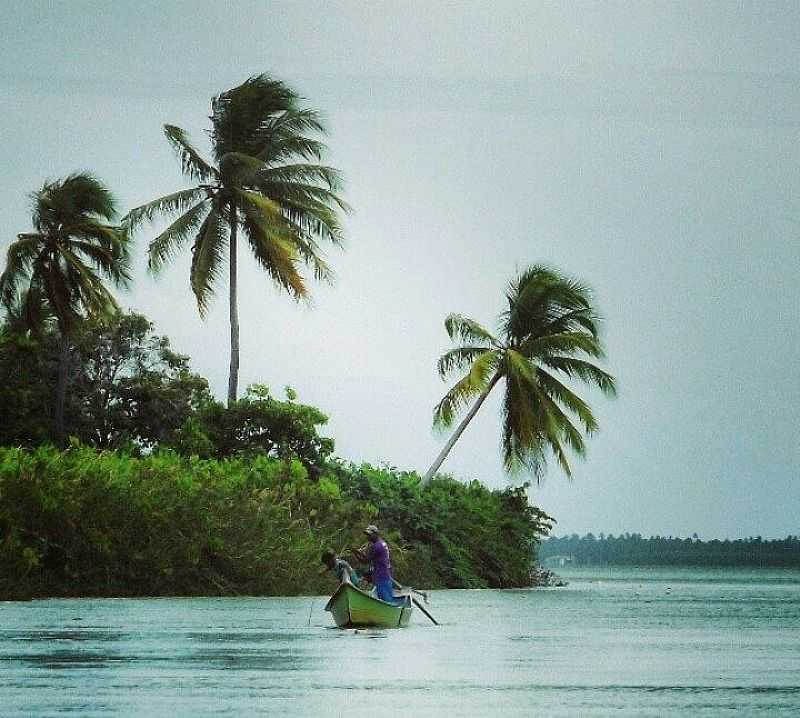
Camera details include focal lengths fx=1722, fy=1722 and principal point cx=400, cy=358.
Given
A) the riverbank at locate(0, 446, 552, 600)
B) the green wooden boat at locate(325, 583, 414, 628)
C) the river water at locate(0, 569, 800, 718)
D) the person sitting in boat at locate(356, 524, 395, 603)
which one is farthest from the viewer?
the riverbank at locate(0, 446, 552, 600)

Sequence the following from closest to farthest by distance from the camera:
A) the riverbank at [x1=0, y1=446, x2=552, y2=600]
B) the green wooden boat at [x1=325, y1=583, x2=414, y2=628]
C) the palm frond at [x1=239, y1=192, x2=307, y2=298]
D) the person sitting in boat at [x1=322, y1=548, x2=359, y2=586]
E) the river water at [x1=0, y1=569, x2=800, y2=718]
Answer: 1. the river water at [x1=0, y1=569, x2=800, y2=718]
2. the green wooden boat at [x1=325, y1=583, x2=414, y2=628]
3. the person sitting in boat at [x1=322, y1=548, x2=359, y2=586]
4. the riverbank at [x1=0, y1=446, x2=552, y2=600]
5. the palm frond at [x1=239, y1=192, x2=307, y2=298]

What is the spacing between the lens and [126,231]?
52.0 m

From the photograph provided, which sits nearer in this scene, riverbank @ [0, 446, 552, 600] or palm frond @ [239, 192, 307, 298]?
riverbank @ [0, 446, 552, 600]

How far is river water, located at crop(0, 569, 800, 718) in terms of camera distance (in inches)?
550

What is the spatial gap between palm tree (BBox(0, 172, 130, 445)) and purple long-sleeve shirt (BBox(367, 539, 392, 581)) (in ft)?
89.3

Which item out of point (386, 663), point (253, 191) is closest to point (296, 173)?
point (253, 191)

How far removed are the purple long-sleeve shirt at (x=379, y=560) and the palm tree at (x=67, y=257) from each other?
27.2 m

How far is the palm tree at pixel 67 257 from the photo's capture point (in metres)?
53.4

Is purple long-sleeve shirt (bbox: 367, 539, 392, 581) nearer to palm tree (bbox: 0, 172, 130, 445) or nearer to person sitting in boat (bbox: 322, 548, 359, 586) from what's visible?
person sitting in boat (bbox: 322, 548, 359, 586)

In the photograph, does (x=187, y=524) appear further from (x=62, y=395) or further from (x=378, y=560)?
(x=62, y=395)

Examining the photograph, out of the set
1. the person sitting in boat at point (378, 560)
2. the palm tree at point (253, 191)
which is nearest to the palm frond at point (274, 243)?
the palm tree at point (253, 191)

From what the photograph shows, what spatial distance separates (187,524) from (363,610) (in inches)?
502

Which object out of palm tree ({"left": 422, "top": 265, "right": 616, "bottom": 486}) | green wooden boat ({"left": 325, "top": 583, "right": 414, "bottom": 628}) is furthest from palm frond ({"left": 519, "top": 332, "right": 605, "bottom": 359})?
green wooden boat ({"left": 325, "top": 583, "right": 414, "bottom": 628})

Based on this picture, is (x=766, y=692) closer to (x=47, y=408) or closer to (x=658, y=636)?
(x=658, y=636)
